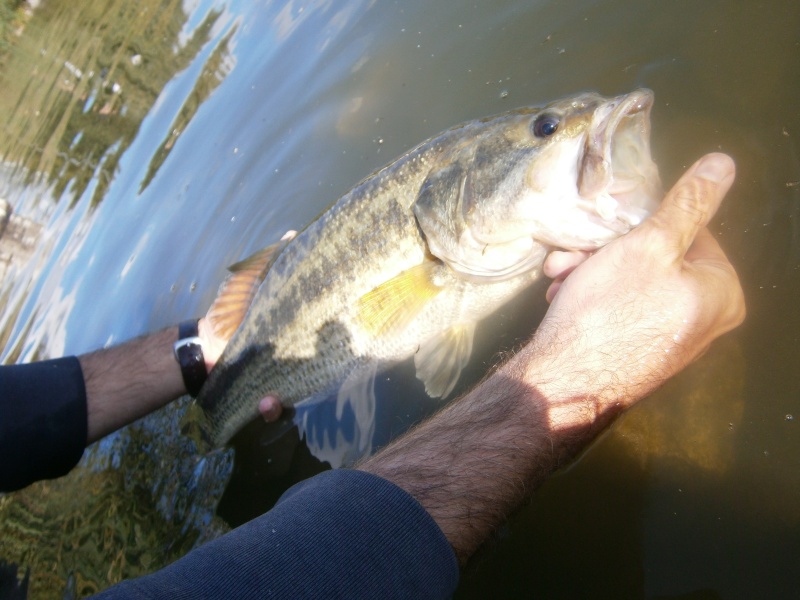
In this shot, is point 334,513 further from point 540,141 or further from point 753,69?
point 753,69

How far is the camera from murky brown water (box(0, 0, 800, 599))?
2219 millimetres

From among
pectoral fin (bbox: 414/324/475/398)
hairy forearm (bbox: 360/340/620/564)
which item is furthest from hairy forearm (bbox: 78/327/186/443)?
hairy forearm (bbox: 360/340/620/564)

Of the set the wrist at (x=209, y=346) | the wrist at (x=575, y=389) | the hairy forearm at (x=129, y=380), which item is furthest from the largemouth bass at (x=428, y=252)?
the wrist at (x=575, y=389)

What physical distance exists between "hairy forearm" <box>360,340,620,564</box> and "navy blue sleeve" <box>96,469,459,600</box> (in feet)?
0.68

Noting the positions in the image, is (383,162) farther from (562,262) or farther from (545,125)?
(562,262)

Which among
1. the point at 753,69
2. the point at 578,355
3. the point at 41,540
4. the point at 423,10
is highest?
the point at 423,10

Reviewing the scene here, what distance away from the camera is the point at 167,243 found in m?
6.55

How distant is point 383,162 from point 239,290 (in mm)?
1451

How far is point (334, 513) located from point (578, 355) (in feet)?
3.88

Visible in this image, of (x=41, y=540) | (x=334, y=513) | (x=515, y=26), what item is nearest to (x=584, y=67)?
(x=515, y=26)

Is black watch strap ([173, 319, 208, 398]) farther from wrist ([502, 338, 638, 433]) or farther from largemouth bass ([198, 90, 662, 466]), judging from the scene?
wrist ([502, 338, 638, 433])

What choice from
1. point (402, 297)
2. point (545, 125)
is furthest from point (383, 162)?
point (545, 125)

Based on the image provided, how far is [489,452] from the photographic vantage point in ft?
7.22

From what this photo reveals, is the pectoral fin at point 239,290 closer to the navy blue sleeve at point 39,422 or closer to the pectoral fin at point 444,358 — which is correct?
the navy blue sleeve at point 39,422
